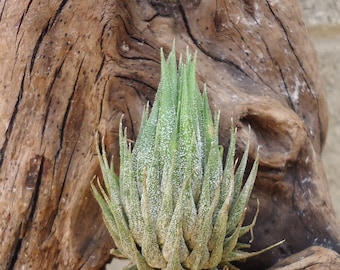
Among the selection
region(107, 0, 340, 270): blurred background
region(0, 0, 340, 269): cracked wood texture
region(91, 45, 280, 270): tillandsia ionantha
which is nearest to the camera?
region(91, 45, 280, 270): tillandsia ionantha

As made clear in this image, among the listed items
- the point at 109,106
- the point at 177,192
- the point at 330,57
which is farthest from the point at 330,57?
the point at 177,192

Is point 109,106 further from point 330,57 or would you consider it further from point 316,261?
point 330,57

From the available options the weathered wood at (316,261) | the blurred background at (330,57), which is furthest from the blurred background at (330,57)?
the weathered wood at (316,261)

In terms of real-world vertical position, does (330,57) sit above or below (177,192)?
below

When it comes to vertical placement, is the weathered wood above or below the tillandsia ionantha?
below

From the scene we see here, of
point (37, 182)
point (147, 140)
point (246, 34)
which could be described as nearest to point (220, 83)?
point (246, 34)

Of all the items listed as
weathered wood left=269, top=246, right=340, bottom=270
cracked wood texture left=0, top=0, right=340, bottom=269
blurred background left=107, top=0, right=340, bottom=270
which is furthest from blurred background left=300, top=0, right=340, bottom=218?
weathered wood left=269, top=246, right=340, bottom=270

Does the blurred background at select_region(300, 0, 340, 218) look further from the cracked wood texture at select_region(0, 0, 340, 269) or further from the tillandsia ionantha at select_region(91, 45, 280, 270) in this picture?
the tillandsia ionantha at select_region(91, 45, 280, 270)

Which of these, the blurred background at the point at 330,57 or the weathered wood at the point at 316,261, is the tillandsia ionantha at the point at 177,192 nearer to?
the weathered wood at the point at 316,261
